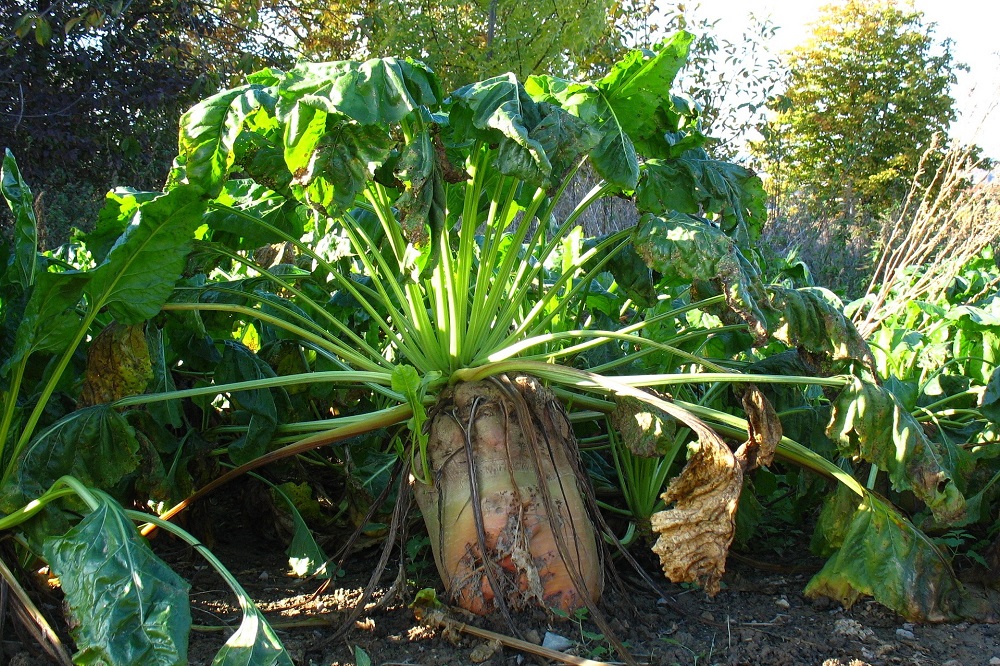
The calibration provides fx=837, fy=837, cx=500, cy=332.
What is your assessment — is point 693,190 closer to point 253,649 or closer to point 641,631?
point 641,631

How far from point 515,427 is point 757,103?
731 cm

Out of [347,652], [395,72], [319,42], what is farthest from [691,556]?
[319,42]

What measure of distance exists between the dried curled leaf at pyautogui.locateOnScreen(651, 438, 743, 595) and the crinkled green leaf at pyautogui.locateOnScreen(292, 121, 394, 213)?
108 cm

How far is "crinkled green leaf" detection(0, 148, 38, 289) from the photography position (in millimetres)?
2230

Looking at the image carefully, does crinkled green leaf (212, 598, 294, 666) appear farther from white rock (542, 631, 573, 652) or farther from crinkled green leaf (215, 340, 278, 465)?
crinkled green leaf (215, 340, 278, 465)

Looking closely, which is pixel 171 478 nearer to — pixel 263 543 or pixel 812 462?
pixel 263 543

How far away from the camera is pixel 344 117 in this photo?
200 centimetres

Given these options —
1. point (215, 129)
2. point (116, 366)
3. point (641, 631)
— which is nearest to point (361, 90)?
point (215, 129)

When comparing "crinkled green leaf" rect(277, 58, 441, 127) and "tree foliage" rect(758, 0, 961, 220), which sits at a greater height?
"tree foliage" rect(758, 0, 961, 220)

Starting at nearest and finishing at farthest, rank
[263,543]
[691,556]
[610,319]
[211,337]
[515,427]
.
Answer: [691,556] → [515,427] → [211,337] → [263,543] → [610,319]

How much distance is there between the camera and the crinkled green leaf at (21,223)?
2.23 meters

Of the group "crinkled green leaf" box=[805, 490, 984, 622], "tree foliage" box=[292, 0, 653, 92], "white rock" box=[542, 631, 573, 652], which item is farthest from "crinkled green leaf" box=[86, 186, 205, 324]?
"tree foliage" box=[292, 0, 653, 92]

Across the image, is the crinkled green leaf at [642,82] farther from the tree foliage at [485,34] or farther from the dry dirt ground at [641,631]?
the tree foliage at [485,34]

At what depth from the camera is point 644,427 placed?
7.45ft
